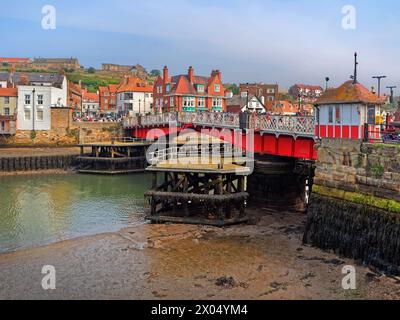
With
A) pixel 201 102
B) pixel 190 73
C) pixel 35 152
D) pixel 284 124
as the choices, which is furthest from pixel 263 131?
pixel 190 73

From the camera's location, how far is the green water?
2614cm

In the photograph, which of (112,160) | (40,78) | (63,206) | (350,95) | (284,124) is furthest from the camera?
(40,78)

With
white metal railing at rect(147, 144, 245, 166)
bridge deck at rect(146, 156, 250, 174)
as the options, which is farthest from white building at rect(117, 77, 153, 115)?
bridge deck at rect(146, 156, 250, 174)

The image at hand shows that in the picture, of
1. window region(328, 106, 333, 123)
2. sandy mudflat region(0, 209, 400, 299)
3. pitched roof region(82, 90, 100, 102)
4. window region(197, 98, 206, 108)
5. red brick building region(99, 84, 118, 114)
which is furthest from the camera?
pitched roof region(82, 90, 100, 102)

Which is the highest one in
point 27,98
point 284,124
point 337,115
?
point 27,98

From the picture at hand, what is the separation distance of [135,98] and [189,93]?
2340 centimetres

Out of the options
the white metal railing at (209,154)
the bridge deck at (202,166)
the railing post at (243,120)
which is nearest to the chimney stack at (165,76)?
the white metal railing at (209,154)

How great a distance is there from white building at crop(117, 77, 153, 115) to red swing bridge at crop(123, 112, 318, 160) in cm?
5476

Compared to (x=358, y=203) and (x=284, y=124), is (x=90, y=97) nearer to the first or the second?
(x=284, y=124)

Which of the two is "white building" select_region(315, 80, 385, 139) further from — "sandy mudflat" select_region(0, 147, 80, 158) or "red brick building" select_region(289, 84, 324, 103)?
"red brick building" select_region(289, 84, 324, 103)

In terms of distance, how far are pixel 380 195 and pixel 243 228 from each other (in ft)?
29.8

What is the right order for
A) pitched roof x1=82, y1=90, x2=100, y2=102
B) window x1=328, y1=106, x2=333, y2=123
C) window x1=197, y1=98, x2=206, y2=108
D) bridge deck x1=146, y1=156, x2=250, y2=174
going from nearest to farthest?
window x1=328, y1=106, x2=333, y2=123
bridge deck x1=146, y1=156, x2=250, y2=174
window x1=197, y1=98, x2=206, y2=108
pitched roof x1=82, y1=90, x2=100, y2=102

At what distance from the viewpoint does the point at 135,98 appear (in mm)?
97625

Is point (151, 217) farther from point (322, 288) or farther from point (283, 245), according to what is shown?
point (322, 288)
